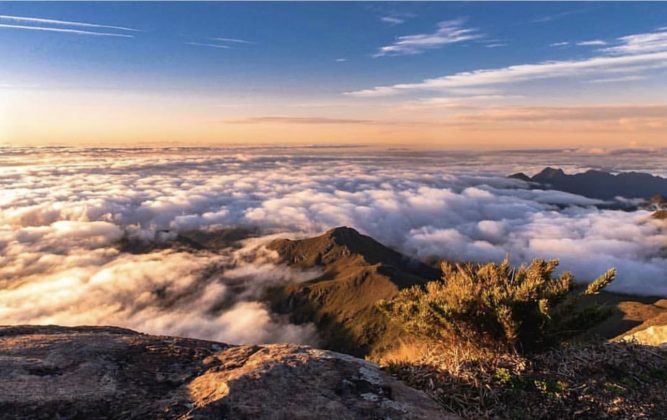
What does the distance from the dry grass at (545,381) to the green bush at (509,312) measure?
30 cm

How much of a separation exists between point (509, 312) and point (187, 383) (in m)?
4.76

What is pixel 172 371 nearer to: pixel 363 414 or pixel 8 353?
pixel 8 353

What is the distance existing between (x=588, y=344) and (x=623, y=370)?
790mm

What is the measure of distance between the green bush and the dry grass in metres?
0.30

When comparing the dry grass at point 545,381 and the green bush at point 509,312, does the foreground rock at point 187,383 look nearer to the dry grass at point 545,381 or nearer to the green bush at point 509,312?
the dry grass at point 545,381

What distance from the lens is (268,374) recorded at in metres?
5.32

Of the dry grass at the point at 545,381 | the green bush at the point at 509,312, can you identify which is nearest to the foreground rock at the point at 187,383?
the dry grass at the point at 545,381

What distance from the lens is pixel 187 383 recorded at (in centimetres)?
534

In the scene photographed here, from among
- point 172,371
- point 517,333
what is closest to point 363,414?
point 172,371

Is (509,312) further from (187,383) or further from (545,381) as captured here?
(187,383)

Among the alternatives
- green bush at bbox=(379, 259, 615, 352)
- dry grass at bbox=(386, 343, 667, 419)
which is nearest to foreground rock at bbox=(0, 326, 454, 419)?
dry grass at bbox=(386, 343, 667, 419)

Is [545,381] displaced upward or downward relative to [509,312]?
downward

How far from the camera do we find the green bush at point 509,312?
6.61 metres

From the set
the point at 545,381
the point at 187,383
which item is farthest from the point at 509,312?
the point at 187,383
